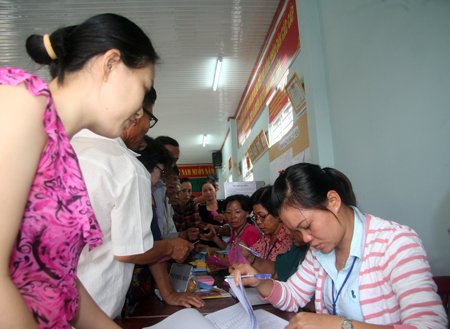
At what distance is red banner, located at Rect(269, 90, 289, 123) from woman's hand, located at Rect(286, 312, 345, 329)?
235 centimetres

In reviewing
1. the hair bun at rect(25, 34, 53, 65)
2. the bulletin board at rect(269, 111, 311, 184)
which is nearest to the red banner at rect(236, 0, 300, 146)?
the bulletin board at rect(269, 111, 311, 184)

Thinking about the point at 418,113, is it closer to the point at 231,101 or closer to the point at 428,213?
the point at 428,213

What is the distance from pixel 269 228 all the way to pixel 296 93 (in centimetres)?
120

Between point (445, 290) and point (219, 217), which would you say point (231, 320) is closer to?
point (445, 290)

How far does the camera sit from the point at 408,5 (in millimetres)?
1331

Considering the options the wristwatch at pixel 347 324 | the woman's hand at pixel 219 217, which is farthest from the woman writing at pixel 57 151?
the woman's hand at pixel 219 217

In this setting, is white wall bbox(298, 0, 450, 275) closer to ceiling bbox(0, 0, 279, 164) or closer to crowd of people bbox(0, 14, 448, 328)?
crowd of people bbox(0, 14, 448, 328)

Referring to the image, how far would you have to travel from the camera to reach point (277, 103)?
10.7 ft

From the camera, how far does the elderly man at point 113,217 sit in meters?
1.03

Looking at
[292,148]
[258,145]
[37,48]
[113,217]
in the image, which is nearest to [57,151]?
[37,48]

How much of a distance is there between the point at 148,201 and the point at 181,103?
4.84m

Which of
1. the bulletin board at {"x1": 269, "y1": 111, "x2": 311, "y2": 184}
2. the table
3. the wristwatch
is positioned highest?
the bulletin board at {"x1": 269, "y1": 111, "x2": 311, "y2": 184}

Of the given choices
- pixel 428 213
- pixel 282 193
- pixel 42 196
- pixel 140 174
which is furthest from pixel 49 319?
pixel 428 213

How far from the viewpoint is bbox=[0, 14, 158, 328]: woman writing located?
1.27 feet
